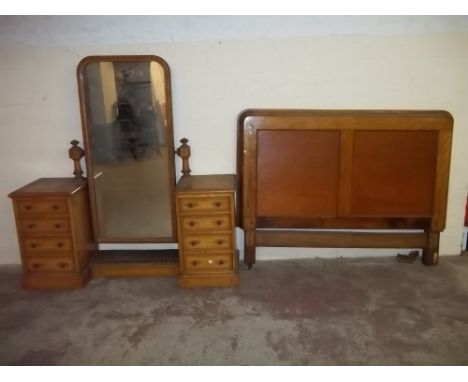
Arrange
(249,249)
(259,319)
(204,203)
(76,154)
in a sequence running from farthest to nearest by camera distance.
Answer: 1. (249,249)
2. (76,154)
3. (204,203)
4. (259,319)

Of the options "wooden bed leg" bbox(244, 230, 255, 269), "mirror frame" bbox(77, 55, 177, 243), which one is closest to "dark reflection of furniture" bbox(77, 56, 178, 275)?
"mirror frame" bbox(77, 55, 177, 243)

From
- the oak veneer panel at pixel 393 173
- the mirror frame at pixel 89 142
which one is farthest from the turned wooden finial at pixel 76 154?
the oak veneer panel at pixel 393 173

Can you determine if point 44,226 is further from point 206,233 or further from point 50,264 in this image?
point 206,233

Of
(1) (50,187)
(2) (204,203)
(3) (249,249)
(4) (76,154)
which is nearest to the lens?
(2) (204,203)

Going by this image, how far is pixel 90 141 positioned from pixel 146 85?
554mm

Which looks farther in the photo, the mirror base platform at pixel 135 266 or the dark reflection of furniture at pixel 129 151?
the mirror base platform at pixel 135 266

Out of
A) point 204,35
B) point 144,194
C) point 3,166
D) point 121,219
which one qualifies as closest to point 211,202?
point 144,194

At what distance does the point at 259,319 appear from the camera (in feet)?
7.63

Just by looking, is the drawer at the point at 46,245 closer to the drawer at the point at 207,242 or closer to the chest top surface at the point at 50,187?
the chest top surface at the point at 50,187

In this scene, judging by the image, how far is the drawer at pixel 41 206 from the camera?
2602 mm

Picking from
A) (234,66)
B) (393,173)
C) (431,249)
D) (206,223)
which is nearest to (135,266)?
(206,223)

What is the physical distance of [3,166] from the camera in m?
2.95

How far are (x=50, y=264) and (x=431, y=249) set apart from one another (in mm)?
2702

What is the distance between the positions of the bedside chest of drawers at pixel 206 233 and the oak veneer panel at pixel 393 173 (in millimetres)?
903
